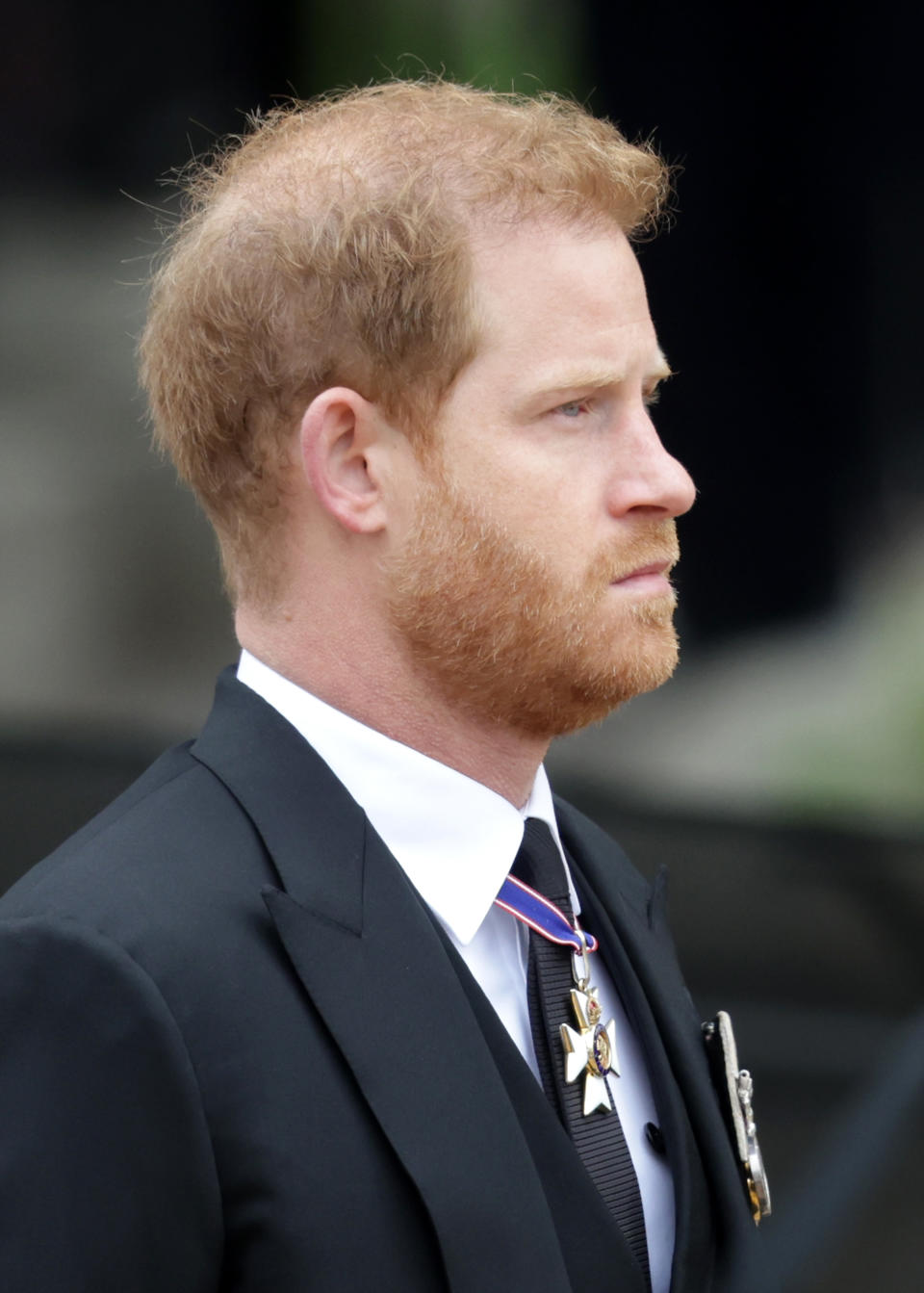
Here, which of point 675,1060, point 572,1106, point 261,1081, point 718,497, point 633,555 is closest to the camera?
point 261,1081

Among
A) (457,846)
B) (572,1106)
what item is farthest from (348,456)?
(572,1106)

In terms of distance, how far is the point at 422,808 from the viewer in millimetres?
1525

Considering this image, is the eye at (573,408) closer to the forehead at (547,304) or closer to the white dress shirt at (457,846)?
the forehead at (547,304)

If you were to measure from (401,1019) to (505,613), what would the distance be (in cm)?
43

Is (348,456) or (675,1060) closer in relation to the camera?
(348,456)

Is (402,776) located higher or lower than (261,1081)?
higher

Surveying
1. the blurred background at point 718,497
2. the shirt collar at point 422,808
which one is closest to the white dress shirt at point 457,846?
the shirt collar at point 422,808

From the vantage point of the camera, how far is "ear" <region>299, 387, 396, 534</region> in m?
1.54

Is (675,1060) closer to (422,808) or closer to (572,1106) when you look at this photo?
(572,1106)

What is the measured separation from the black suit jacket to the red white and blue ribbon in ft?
0.34

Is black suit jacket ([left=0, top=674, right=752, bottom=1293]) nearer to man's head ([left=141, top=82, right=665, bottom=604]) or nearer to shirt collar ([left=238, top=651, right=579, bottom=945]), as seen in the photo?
shirt collar ([left=238, top=651, right=579, bottom=945])

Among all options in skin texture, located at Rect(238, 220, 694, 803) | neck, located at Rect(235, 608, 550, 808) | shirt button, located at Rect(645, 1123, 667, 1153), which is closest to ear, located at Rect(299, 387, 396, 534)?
skin texture, located at Rect(238, 220, 694, 803)

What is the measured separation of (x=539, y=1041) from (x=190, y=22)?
2217 mm

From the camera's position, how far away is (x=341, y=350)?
1.54 meters
